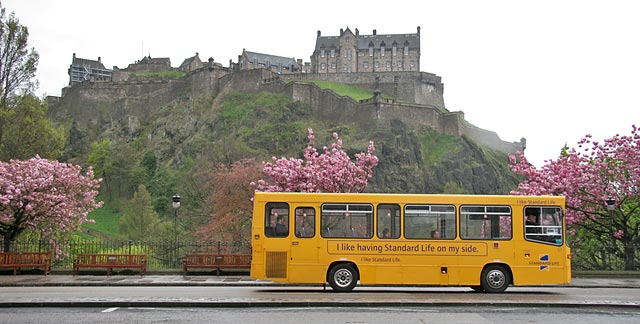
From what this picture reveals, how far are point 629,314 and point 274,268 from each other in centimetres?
886

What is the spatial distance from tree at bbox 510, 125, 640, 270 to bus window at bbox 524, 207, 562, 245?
29.8ft

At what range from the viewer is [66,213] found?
27672 millimetres

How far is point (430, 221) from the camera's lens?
18.1m

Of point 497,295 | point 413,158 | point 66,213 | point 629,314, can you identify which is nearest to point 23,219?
point 66,213

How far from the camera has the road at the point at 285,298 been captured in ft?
48.7

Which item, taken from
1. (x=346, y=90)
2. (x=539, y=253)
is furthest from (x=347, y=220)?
(x=346, y=90)

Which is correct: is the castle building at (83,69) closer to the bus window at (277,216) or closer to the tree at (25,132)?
the tree at (25,132)

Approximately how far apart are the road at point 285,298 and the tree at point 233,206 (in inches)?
783

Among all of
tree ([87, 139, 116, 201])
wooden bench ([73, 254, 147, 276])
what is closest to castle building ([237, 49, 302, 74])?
tree ([87, 139, 116, 201])

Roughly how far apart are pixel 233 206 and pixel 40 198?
15121 millimetres

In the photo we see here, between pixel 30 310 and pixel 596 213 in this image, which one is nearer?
pixel 30 310

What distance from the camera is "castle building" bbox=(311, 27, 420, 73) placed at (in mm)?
104875

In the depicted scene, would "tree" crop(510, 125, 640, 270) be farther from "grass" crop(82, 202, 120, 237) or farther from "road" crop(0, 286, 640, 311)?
"grass" crop(82, 202, 120, 237)

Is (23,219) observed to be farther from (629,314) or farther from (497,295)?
(629,314)
